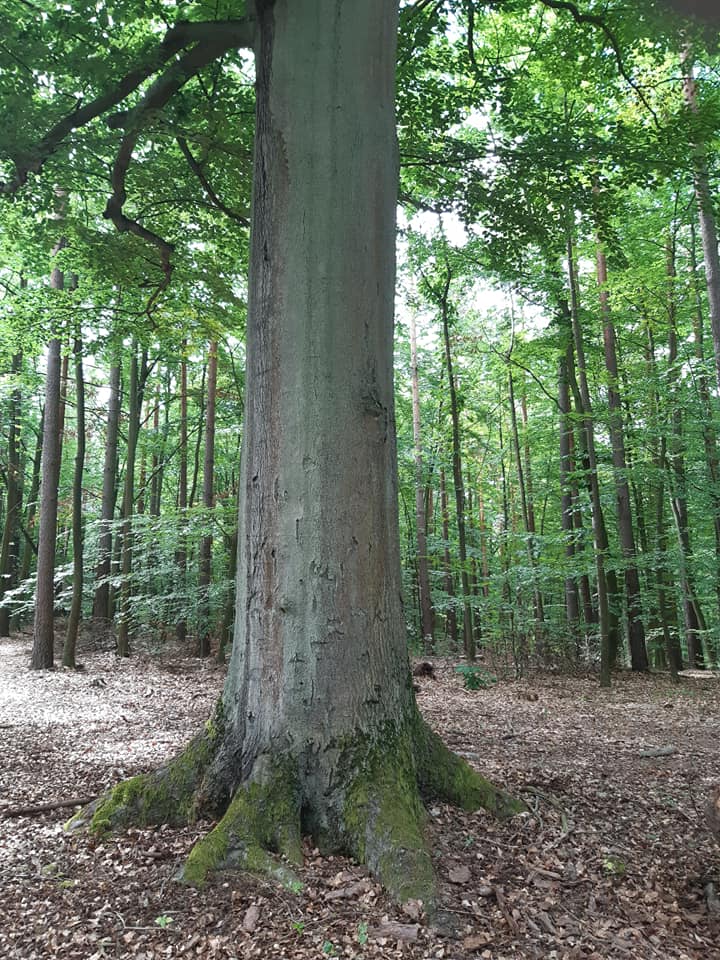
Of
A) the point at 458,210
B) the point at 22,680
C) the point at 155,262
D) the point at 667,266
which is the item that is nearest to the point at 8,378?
the point at 22,680

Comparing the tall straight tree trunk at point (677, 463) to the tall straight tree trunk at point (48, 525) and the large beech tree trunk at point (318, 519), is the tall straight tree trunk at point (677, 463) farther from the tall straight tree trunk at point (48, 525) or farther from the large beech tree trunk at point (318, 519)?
the tall straight tree trunk at point (48, 525)

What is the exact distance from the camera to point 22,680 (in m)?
9.34

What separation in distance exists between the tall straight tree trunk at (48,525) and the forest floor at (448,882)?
6155mm

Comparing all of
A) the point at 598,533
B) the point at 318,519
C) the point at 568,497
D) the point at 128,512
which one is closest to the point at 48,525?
the point at 128,512

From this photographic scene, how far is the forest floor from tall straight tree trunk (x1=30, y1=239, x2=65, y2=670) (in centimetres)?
615

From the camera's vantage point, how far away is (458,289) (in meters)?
13.4

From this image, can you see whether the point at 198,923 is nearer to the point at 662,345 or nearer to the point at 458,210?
the point at 458,210

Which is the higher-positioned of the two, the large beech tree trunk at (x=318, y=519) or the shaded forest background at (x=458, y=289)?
the shaded forest background at (x=458, y=289)

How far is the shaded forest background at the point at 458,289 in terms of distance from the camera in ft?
18.4

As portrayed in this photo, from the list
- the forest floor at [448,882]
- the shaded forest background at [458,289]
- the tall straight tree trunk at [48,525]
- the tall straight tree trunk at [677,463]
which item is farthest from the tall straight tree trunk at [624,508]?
the tall straight tree trunk at [48,525]

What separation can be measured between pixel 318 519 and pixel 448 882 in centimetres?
161

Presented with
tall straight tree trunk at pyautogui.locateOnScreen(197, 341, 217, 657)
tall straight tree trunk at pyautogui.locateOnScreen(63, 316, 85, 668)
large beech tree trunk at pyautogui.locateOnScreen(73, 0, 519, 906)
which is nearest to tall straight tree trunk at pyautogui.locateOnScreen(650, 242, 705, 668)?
tall straight tree trunk at pyautogui.locateOnScreen(197, 341, 217, 657)

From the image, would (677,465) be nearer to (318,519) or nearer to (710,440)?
(710,440)

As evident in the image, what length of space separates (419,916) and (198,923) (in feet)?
2.71
